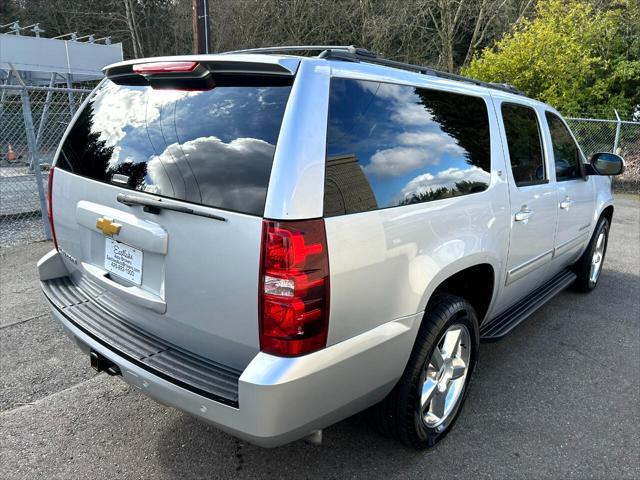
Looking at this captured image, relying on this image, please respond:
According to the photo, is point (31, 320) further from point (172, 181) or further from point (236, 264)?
point (236, 264)

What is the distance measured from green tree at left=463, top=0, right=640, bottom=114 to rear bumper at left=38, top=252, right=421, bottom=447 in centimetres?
1304

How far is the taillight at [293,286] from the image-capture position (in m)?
1.73

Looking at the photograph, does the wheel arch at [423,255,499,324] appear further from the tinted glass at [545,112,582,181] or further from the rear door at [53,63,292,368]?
the tinted glass at [545,112,582,181]

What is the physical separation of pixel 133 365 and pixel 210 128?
1.06 meters

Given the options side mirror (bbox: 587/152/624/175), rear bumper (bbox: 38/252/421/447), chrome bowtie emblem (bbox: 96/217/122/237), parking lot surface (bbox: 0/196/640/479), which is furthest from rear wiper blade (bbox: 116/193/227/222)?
side mirror (bbox: 587/152/624/175)

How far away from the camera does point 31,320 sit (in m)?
3.97

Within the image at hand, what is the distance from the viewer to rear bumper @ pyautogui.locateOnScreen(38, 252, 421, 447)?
1.77m

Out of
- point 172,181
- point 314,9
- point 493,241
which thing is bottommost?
point 493,241

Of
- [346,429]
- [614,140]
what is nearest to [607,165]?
Result: [346,429]

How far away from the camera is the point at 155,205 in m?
1.99

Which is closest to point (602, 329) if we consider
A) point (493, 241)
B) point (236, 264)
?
point (493, 241)

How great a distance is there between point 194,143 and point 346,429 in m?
1.77

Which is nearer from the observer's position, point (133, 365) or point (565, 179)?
point (133, 365)

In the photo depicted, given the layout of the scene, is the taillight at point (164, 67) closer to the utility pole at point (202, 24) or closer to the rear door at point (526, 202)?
the rear door at point (526, 202)
